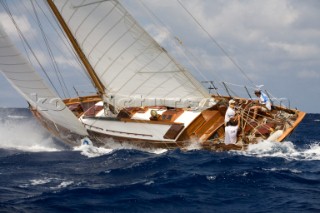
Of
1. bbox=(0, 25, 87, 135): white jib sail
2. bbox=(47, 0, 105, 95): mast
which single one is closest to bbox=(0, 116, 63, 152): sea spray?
bbox=(0, 25, 87, 135): white jib sail

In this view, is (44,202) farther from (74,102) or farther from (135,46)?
(74,102)

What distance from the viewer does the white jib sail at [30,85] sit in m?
19.1

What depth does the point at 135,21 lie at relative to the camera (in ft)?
66.2

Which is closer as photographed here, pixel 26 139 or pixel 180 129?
pixel 180 129

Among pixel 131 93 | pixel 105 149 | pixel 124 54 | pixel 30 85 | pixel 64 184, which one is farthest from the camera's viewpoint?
pixel 131 93

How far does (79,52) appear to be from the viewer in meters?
21.4

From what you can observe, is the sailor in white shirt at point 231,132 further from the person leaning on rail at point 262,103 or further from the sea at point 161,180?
the person leaning on rail at point 262,103

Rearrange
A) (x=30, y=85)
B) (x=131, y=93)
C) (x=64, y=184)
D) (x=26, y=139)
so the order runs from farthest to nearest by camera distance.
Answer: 1. (x=26, y=139)
2. (x=131, y=93)
3. (x=30, y=85)
4. (x=64, y=184)

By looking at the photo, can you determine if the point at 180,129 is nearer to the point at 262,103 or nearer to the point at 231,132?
the point at 231,132

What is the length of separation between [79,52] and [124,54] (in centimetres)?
208

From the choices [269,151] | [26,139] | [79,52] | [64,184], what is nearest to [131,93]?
[79,52]

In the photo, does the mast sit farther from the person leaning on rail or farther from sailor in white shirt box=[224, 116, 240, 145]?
the person leaning on rail

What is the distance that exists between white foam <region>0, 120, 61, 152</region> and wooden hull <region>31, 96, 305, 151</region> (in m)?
3.12

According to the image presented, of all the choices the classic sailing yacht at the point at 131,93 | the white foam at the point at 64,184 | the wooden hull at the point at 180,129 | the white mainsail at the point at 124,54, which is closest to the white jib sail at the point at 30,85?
the classic sailing yacht at the point at 131,93
